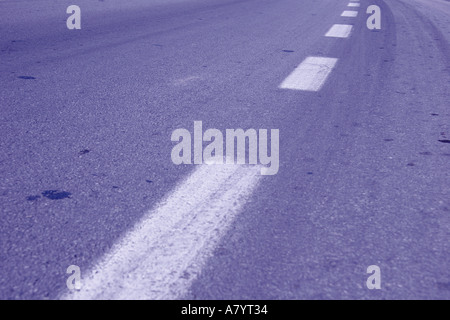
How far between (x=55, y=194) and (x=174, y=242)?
74cm

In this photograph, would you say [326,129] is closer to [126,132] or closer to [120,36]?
[126,132]

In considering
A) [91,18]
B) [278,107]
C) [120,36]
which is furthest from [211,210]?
[91,18]

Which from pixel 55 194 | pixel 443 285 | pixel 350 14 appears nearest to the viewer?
pixel 443 285

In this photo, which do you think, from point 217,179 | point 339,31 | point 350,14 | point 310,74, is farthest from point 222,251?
point 350,14

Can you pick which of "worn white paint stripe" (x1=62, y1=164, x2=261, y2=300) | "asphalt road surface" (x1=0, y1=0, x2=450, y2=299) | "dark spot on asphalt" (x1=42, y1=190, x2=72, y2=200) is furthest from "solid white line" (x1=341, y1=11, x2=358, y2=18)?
"dark spot on asphalt" (x1=42, y1=190, x2=72, y2=200)

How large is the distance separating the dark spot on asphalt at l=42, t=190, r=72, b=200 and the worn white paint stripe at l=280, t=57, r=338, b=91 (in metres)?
2.68

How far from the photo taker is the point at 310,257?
1913mm

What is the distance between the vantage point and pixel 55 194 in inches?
90.1

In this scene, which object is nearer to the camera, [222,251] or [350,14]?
[222,251]

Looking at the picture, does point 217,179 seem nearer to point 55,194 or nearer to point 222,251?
point 222,251

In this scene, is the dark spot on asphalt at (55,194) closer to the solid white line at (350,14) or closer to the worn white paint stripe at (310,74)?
the worn white paint stripe at (310,74)

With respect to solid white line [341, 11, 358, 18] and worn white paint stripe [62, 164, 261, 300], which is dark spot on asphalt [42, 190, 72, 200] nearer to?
worn white paint stripe [62, 164, 261, 300]

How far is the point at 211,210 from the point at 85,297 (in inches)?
31.7

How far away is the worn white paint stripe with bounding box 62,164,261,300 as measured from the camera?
1.70 meters
